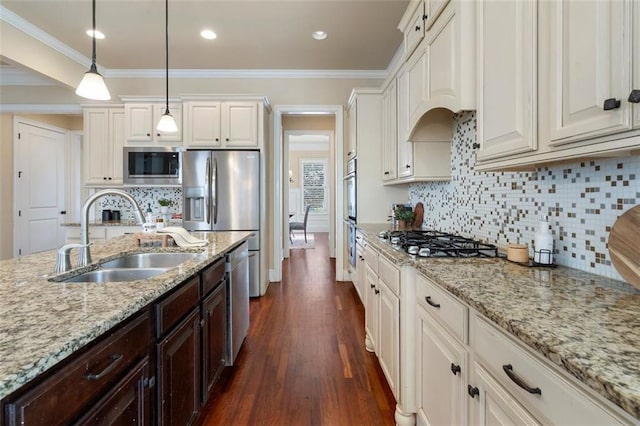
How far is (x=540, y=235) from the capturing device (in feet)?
4.52

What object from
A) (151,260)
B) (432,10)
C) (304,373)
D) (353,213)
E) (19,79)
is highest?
(19,79)

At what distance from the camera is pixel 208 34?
3443 millimetres

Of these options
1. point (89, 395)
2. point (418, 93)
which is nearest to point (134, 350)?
point (89, 395)

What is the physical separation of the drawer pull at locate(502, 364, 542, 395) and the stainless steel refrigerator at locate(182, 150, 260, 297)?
319cm

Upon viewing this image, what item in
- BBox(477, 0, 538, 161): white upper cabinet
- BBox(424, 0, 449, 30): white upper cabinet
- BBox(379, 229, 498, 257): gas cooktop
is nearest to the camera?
BBox(477, 0, 538, 161): white upper cabinet

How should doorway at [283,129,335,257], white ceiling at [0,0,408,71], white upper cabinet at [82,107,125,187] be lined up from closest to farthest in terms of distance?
white ceiling at [0,0,408,71]
white upper cabinet at [82,107,125,187]
doorway at [283,129,335,257]

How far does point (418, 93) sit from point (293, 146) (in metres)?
8.23

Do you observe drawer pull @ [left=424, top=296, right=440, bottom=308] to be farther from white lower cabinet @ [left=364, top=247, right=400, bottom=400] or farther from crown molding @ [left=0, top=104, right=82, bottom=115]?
crown molding @ [left=0, top=104, right=82, bottom=115]

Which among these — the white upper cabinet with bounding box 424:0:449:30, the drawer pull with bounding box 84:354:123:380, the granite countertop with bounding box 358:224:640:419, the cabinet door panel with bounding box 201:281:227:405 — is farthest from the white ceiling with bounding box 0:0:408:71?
the drawer pull with bounding box 84:354:123:380

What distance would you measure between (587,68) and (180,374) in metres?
1.78

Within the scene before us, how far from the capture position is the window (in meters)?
10.3

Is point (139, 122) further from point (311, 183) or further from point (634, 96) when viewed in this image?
point (311, 183)

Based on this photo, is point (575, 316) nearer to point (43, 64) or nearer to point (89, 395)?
point (89, 395)

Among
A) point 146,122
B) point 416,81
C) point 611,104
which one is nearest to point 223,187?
point 146,122
